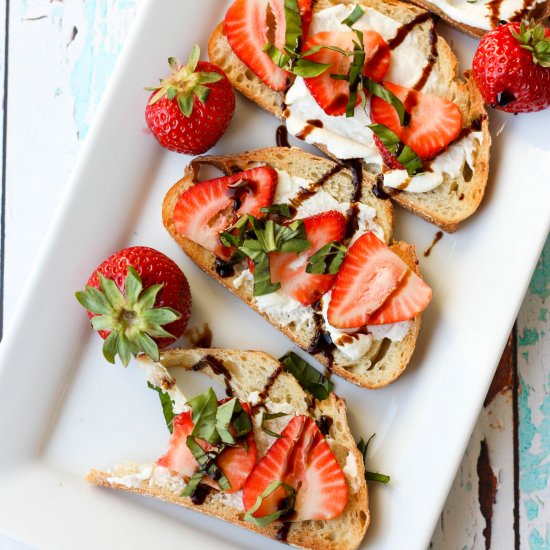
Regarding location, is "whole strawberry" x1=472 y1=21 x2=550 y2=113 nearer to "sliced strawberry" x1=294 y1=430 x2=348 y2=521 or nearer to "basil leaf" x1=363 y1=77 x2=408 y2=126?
"basil leaf" x1=363 y1=77 x2=408 y2=126

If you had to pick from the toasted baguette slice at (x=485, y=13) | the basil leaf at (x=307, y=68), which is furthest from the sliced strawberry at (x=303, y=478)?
the toasted baguette slice at (x=485, y=13)

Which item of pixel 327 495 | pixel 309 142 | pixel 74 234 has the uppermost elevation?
pixel 309 142

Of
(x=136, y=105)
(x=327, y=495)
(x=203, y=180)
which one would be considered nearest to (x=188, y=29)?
(x=136, y=105)

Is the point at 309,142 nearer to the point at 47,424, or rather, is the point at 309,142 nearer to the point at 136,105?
the point at 136,105

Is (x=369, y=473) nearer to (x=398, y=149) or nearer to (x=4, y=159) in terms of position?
(x=398, y=149)

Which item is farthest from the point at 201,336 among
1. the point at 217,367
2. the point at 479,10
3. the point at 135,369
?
the point at 479,10

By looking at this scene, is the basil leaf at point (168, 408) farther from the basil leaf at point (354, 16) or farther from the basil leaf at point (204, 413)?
the basil leaf at point (354, 16)

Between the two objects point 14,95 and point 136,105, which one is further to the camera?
point 14,95
